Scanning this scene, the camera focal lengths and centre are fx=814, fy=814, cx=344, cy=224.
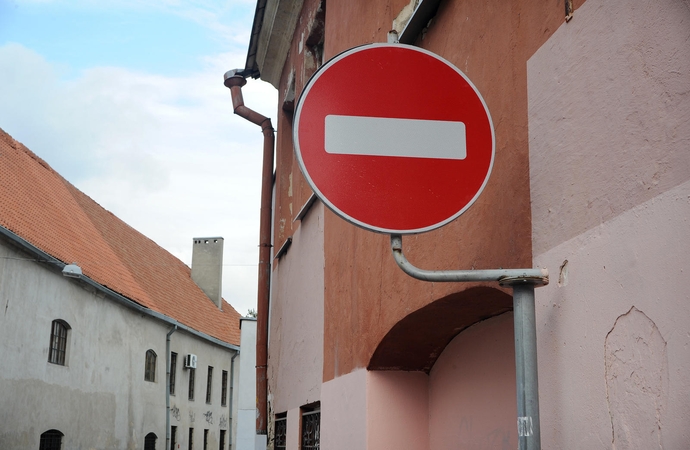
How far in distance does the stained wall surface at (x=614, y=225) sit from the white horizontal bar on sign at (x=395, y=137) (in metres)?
0.41

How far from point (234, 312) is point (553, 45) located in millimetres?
32539

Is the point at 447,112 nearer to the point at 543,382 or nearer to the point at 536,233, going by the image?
the point at 536,233

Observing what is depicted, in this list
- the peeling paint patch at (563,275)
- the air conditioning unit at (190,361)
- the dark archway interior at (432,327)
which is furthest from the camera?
the air conditioning unit at (190,361)

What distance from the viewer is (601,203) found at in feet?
7.51

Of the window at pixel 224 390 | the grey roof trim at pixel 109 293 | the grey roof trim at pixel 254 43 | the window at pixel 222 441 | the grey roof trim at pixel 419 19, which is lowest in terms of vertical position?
the window at pixel 222 441

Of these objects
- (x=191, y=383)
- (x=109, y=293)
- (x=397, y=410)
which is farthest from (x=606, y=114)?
(x=191, y=383)

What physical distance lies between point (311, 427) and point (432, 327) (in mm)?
Answer: 3188

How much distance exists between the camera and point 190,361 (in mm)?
26438

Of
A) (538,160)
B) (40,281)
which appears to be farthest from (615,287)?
(40,281)

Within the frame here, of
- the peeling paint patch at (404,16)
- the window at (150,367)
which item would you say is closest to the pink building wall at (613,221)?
the peeling paint patch at (404,16)

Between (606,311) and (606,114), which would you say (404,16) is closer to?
(606,114)

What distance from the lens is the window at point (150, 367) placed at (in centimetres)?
2330

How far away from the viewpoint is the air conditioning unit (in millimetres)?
26328

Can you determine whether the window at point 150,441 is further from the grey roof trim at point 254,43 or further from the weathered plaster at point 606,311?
the weathered plaster at point 606,311
